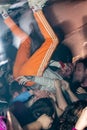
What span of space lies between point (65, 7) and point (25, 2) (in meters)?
0.31

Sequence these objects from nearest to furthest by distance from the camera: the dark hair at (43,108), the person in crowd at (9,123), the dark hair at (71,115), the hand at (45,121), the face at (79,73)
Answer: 1. the person in crowd at (9,123)
2. the dark hair at (71,115)
3. the hand at (45,121)
4. the dark hair at (43,108)
5. the face at (79,73)

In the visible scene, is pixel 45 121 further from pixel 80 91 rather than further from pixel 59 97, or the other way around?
pixel 80 91

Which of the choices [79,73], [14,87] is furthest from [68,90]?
[14,87]

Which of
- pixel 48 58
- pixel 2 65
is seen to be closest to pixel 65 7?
pixel 48 58

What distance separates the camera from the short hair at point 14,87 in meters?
2.07

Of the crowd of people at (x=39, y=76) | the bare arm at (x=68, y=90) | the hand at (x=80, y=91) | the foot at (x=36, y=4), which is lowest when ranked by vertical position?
the hand at (x=80, y=91)

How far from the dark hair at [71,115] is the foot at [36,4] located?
0.79 meters

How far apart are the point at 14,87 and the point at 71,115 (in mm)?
554

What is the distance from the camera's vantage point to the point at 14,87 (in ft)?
6.81

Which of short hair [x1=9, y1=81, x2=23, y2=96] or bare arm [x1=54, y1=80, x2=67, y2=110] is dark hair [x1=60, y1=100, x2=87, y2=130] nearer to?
bare arm [x1=54, y1=80, x2=67, y2=110]

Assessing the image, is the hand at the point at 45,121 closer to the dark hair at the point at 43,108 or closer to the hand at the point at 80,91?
the dark hair at the point at 43,108

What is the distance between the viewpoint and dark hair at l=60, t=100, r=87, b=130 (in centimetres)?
168

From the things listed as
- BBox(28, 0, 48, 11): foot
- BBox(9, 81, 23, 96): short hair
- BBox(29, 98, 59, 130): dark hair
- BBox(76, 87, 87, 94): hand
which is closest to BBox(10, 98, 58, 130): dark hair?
BBox(29, 98, 59, 130): dark hair

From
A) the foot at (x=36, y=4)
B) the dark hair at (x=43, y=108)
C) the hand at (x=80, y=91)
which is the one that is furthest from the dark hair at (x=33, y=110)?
the foot at (x=36, y=4)
